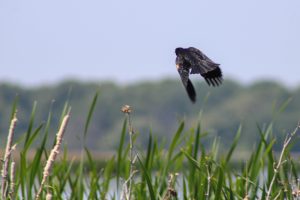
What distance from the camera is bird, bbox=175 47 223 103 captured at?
8.83ft

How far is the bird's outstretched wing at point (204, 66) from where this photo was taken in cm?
268

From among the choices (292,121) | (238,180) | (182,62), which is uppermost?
(182,62)

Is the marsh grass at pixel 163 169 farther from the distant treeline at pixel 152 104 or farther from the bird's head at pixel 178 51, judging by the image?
the distant treeline at pixel 152 104

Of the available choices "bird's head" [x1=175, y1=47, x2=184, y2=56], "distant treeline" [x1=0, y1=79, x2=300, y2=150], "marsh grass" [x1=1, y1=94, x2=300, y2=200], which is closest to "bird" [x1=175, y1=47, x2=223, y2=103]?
"bird's head" [x1=175, y1=47, x2=184, y2=56]

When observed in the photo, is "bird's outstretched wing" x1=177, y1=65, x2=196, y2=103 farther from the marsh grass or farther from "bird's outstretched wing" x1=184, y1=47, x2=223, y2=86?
the marsh grass

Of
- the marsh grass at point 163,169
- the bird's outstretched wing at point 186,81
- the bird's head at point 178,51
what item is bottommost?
the marsh grass at point 163,169

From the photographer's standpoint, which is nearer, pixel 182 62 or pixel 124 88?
pixel 182 62

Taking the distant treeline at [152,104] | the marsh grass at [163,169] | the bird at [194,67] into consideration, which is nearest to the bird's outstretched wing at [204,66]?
the bird at [194,67]

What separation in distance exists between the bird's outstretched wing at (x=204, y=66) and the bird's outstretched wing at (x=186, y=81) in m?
0.04

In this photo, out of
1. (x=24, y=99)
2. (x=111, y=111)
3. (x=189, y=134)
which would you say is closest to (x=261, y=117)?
(x=111, y=111)

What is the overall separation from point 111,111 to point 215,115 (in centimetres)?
1026

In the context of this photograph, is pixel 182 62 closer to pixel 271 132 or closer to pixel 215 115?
pixel 271 132

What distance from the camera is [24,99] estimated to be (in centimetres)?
7225

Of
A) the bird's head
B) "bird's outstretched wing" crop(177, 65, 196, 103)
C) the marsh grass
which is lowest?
the marsh grass
